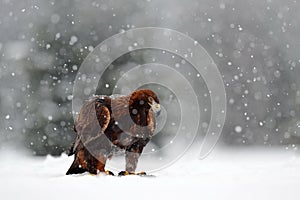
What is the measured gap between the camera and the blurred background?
26.4 ft

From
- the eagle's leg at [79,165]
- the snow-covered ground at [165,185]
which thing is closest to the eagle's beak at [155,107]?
the snow-covered ground at [165,185]

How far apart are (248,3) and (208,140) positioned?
121 inches

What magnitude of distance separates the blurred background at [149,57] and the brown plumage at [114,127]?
3873mm

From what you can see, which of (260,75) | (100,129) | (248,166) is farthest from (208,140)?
(100,129)

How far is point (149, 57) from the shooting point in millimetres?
8070

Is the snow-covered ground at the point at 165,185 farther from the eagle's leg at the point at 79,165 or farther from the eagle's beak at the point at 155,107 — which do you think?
the eagle's beak at the point at 155,107

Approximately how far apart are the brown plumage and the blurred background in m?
3.87

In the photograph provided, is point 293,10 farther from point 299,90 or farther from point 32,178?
point 32,178

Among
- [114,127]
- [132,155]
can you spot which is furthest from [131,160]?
[114,127]

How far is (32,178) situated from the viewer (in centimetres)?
381

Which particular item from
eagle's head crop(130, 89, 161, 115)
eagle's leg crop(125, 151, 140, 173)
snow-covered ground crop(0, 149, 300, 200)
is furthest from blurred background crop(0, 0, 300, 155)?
eagle's head crop(130, 89, 161, 115)

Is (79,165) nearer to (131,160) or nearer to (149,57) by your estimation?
(131,160)

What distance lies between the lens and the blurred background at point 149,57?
804cm

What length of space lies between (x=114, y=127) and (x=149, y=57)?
4.54 m
